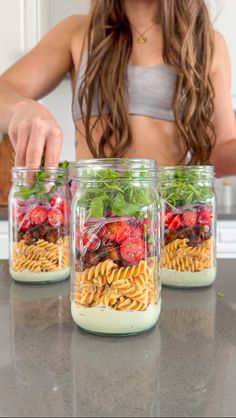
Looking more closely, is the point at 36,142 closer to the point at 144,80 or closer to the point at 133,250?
the point at 133,250

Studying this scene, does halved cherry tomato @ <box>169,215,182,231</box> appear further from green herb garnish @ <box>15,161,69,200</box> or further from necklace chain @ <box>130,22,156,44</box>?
necklace chain @ <box>130,22,156,44</box>

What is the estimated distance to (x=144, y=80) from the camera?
1213mm

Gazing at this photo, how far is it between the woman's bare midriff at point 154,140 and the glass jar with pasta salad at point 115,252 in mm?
764

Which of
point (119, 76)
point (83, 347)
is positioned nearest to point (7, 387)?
point (83, 347)

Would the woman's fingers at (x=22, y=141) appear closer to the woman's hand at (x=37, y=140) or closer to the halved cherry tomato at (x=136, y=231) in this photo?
the woman's hand at (x=37, y=140)

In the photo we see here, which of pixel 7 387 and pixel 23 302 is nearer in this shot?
pixel 7 387

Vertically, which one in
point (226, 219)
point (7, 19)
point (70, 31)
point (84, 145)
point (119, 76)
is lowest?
point (226, 219)

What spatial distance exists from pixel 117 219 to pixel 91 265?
52 mm

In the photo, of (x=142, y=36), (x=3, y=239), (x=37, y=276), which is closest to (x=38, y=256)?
(x=37, y=276)

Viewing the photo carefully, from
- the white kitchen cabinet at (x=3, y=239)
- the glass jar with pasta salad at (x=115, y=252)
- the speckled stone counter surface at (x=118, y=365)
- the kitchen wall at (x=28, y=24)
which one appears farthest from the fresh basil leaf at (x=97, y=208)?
the kitchen wall at (x=28, y=24)

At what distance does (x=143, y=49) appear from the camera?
124cm

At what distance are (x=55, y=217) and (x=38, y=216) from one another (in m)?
0.02

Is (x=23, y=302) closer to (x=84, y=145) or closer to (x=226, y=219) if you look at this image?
(x=84, y=145)

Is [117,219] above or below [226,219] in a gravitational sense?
above
